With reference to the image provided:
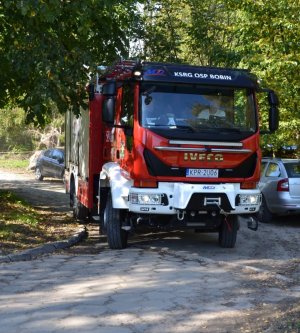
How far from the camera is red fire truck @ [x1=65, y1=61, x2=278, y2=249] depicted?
891 cm

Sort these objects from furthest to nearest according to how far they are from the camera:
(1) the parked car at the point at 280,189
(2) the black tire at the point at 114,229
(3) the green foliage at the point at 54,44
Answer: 1. (1) the parked car at the point at 280,189
2. (3) the green foliage at the point at 54,44
3. (2) the black tire at the point at 114,229

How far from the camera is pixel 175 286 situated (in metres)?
7.09

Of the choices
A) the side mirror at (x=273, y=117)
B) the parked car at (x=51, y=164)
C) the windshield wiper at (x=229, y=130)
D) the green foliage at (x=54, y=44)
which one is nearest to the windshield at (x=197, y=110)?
the windshield wiper at (x=229, y=130)

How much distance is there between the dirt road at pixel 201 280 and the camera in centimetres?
573

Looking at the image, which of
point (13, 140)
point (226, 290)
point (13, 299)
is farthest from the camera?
point (13, 140)

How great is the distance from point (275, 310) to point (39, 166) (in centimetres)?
2403

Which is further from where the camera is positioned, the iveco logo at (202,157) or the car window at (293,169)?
the car window at (293,169)

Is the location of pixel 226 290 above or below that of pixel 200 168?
below

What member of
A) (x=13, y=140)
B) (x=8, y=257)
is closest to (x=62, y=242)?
(x=8, y=257)

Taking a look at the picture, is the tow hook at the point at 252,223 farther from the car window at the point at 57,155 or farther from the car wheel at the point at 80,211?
the car window at the point at 57,155

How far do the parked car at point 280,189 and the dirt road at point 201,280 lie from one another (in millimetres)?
1814

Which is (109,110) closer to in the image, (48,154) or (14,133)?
(48,154)

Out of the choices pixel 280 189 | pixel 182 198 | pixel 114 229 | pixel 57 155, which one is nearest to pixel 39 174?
pixel 57 155

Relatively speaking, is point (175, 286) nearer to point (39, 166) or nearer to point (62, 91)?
point (62, 91)
